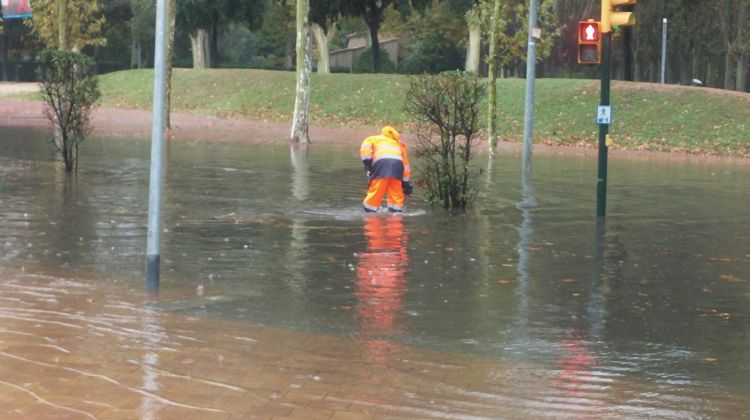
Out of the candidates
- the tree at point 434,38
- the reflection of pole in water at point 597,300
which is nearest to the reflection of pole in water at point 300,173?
the reflection of pole in water at point 597,300

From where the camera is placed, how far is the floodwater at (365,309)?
7410 mm

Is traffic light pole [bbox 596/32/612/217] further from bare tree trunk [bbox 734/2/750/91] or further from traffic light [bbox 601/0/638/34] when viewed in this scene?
bare tree trunk [bbox 734/2/750/91]

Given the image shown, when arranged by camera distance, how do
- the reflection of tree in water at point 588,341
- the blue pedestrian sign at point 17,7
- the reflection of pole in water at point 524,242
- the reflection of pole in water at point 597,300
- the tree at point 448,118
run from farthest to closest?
1. the blue pedestrian sign at point 17,7
2. the tree at point 448,118
3. the reflection of pole in water at point 524,242
4. the reflection of pole in water at point 597,300
5. the reflection of tree in water at point 588,341

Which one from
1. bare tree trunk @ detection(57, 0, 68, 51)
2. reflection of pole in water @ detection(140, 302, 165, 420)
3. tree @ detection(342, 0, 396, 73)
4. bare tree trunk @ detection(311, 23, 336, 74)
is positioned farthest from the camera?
bare tree trunk @ detection(311, 23, 336, 74)

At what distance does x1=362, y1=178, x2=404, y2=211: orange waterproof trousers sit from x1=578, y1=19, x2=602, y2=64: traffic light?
310 centimetres

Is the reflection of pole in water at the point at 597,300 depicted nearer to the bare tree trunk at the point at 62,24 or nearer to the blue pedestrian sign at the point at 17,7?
the bare tree trunk at the point at 62,24

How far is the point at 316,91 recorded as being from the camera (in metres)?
51.5

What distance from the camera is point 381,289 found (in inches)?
450

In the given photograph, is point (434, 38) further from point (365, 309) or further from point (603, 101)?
point (365, 309)

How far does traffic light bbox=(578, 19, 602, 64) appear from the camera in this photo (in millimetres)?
16688

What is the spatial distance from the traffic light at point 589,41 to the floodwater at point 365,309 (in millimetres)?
2284

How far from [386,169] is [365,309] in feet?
23.4

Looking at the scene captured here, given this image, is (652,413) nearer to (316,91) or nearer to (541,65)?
(316,91)

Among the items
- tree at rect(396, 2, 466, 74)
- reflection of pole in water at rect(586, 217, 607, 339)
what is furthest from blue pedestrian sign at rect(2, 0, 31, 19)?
reflection of pole in water at rect(586, 217, 607, 339)
